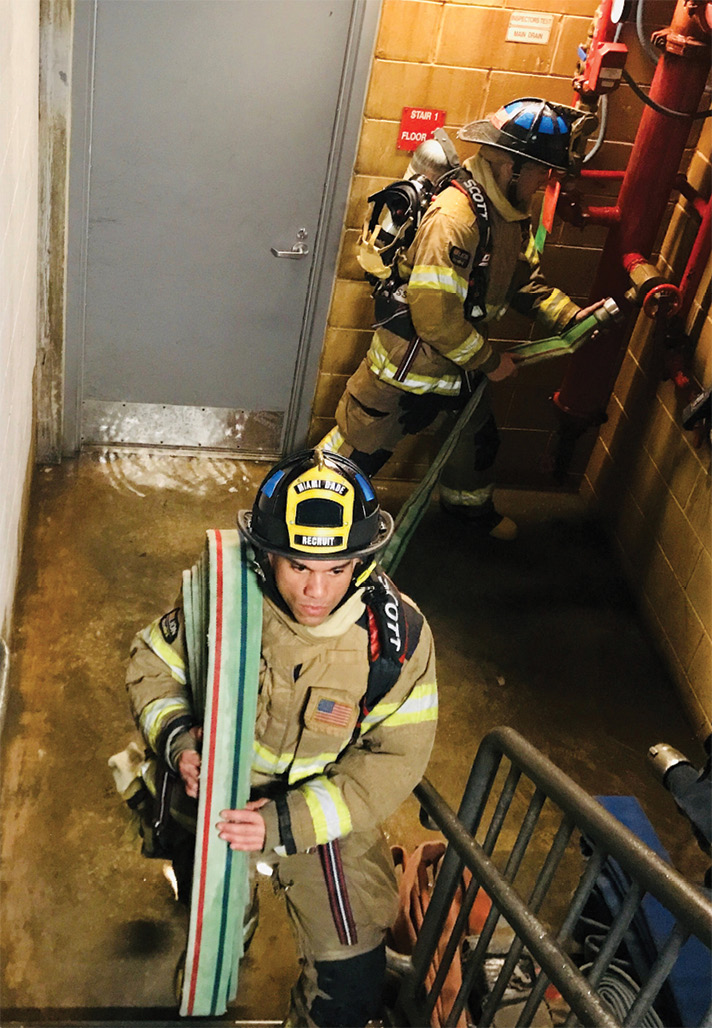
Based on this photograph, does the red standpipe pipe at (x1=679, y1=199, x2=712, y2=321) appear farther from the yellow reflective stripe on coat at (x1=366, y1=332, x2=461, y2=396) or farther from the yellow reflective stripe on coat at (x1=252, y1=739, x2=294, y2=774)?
the yellow reflective stripe on coat at (x1=252, y1=739, x2=294, y2=774)


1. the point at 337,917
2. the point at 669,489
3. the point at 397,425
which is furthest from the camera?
the point at 669,489

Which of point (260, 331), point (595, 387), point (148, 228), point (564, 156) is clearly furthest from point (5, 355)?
point (595, 387)

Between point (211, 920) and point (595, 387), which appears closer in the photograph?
point (211, 920)

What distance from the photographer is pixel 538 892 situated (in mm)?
2365

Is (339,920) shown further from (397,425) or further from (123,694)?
(397,425)

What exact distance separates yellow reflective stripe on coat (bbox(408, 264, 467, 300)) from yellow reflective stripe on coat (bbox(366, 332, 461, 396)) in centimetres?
41

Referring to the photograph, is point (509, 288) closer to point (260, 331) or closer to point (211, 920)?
point (260, 331)

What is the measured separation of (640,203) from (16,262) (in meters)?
2.73

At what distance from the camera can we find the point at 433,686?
2.67 meters

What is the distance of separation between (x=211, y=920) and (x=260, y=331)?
3.36m

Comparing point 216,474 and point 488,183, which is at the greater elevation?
point 488,183

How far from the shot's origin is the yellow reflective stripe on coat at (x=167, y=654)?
2.68 m

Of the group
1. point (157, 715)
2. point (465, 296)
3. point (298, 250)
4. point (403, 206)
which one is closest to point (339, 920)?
point (157, 715)

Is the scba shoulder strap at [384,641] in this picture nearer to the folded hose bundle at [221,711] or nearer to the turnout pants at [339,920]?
the folded hose bundle at [221,711]
